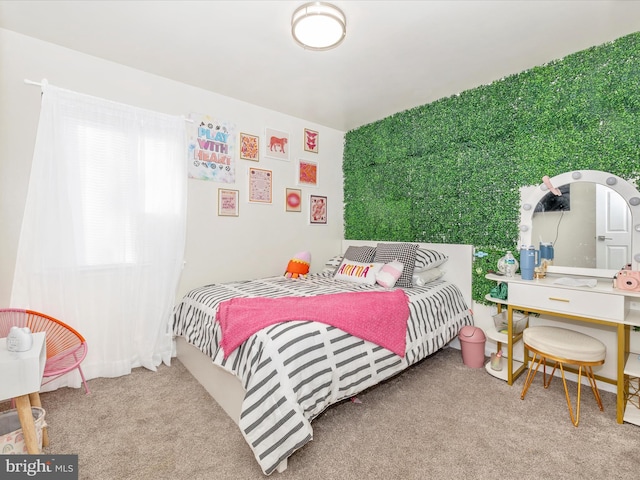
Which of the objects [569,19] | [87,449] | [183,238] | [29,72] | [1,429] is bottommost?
[87,449]

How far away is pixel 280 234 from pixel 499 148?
7.92 ft

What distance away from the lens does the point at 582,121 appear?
2404 mm

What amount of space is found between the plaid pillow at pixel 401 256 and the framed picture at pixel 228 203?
5.18ft

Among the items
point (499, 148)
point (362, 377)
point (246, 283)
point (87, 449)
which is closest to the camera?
point (87, 449)

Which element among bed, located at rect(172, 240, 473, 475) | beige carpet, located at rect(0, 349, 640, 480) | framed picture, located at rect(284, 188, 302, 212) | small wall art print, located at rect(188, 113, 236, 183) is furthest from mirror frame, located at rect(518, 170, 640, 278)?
small wall art print, located at rect(188, 113, 236, 183)

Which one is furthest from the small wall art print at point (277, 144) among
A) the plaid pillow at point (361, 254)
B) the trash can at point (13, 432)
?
→ the trash can at point (13, 432)

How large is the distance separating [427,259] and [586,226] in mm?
1250

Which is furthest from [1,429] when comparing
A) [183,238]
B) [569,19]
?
[569,19]

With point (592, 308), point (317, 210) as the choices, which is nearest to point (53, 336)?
point (317, 210)

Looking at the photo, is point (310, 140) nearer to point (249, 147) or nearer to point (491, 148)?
point (249, 147)

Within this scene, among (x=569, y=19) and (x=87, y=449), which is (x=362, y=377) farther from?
(x=569, y=19)

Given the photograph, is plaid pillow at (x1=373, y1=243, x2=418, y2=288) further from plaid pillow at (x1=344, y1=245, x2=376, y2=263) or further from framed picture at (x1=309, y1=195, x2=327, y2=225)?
framed picture at (x1=309, y1=195, x2=327, y2=225)

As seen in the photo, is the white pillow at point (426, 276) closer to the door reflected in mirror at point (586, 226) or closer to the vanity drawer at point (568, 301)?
the vanity drawer at point (568, 301)

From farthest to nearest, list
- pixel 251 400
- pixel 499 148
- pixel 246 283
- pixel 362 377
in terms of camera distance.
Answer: pixel 246 283
pixel 499 148
pixel 362 377
pixel 251 400
